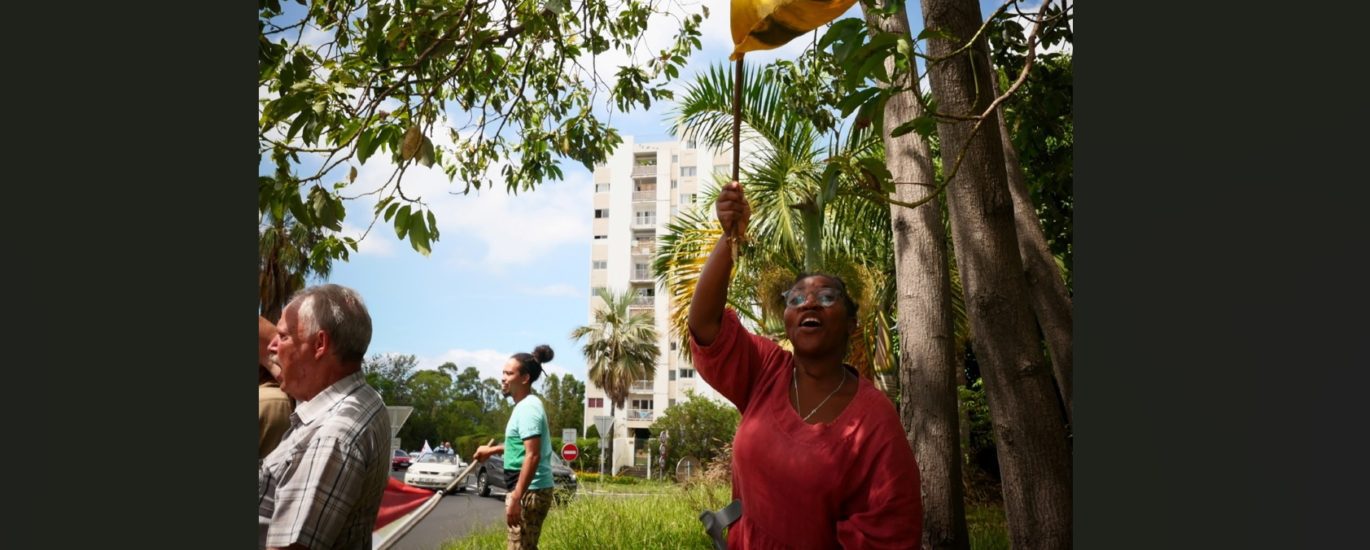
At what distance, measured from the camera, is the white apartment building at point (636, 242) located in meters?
32.0

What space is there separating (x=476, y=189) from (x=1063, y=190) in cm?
298

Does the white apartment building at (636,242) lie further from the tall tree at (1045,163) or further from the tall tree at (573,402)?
the tall tree at (1045,163)

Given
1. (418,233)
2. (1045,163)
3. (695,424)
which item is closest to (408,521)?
(418,233)

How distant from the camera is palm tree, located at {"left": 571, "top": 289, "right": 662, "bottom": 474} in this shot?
30688mm

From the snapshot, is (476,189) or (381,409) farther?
(476,189)

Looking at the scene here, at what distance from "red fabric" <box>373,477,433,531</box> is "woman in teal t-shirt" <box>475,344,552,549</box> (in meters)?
0.70

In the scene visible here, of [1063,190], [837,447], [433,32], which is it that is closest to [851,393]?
[837,447]

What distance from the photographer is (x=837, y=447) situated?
6.52 ft

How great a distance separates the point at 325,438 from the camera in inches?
64.5

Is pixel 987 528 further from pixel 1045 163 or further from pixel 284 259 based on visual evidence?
pixel 284 259

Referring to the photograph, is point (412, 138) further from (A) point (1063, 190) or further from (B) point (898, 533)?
(A) point (1063, 190)

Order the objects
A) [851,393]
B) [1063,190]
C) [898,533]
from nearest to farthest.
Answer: [898,533] → [851,393] → [1063,190]

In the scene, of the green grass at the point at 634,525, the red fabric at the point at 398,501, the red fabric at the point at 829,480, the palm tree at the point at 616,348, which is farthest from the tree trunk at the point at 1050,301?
the palm tree at the point at 616,348

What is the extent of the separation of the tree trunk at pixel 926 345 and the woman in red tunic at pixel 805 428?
1587 millimetres
